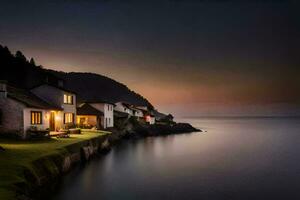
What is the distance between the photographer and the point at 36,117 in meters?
36.6

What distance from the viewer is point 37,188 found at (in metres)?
18.3

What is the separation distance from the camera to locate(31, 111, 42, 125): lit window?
35.5 metres

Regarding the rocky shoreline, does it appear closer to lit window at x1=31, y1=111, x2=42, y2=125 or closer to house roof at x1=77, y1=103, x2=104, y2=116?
house roof at x1=77, y1=103, x2=104, y2=116

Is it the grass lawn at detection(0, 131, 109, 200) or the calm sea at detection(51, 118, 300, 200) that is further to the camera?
the calm sea at detection(51, 118, 300, 200)

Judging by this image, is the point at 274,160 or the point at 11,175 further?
the point at 274,160

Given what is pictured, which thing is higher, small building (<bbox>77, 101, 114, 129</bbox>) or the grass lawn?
small building (<bbox>77, 101, 114, 129</bbox>)

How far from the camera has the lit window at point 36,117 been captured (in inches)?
1399

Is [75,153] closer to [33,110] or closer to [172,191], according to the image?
[33,110]

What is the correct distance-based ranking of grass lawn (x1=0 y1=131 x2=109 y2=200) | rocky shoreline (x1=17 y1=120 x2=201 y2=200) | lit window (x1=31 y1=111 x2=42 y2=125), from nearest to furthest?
grass lawn (x1=0 y1=131 x2=109 y2=200) < rocky shoreline (x1=17 y1=120 x2=201 y2=200) < lit window (x1=31 y1=111 x2=42 y2=125)

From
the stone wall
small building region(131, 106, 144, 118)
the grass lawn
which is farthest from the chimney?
small building region(131, 106, 144, 118)

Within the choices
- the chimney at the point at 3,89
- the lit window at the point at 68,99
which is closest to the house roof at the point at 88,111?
the lit window at the point at 68,99

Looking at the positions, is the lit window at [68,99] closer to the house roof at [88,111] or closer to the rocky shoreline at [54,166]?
the rocky shoreline at [54,166]

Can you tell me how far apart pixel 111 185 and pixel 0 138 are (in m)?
15.1

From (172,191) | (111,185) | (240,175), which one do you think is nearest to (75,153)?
(111,185)
